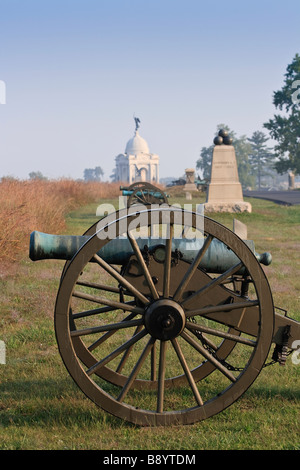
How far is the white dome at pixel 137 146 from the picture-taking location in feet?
374

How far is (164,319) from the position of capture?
11.1 ft

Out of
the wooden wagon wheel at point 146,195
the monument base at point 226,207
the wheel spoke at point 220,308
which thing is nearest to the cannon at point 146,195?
the wooden wagon wheel at point 146,195

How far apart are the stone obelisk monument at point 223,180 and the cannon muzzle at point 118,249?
15836 mm

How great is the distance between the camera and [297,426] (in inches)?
143

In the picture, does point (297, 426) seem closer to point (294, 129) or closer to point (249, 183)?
point (294, 129)

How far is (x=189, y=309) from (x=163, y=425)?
0.74 m

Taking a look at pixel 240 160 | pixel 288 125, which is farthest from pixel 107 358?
pixel 240 160

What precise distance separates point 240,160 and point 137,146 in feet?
76.7

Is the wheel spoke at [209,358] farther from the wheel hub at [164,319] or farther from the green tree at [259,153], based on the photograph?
the green tree at [259,153]

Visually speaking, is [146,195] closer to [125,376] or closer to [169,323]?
[125,376]

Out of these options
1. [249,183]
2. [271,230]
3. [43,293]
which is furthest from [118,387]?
[249,183]

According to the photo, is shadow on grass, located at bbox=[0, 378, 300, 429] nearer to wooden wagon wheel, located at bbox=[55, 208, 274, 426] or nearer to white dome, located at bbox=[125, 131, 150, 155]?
wooden wagon wheel, located at bbox=[55, 208, 274, 426]

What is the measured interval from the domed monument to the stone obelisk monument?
91.5m

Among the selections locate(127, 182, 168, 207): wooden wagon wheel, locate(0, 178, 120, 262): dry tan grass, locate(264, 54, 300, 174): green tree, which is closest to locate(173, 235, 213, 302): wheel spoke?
locate(0, 178, 120, 262): dry tan grass
